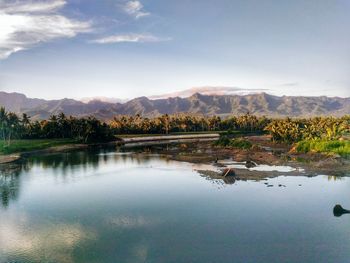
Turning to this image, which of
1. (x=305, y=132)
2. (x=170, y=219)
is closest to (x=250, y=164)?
(x=170, y=219)

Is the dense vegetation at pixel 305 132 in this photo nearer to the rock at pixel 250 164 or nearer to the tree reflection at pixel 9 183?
the rock at pixel 250 164

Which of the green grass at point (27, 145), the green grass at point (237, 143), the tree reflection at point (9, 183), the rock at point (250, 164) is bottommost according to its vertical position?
the rock at point (250, 164)

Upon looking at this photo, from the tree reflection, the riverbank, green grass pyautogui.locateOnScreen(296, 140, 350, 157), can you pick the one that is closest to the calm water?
the tree reflection

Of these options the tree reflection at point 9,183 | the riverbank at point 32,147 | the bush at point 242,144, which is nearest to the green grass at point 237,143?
the bush at point 242,144

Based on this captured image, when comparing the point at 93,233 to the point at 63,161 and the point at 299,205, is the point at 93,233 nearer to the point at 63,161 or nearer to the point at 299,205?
the point at 299,205

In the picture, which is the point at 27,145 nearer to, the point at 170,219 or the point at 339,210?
the point at 170,219

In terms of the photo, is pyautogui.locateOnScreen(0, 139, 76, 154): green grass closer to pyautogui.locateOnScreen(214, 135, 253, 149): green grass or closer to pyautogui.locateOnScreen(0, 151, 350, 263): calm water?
pyautogui.locateOnScreen(0, 151, 350, 263): calm water
